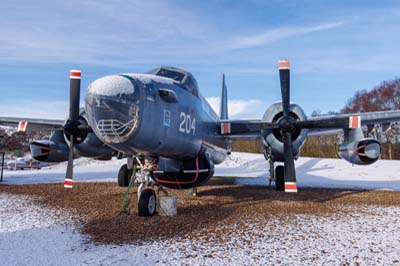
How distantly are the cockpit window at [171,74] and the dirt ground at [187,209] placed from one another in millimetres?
3754

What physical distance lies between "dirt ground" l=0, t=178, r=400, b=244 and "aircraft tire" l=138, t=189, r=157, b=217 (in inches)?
7.5

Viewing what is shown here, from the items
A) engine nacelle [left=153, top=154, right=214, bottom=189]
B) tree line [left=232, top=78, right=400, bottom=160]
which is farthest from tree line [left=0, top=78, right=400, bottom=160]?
engine nacelle [left=153, top=154, right=214, bottom=189]

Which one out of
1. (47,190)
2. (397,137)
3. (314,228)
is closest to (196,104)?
(314,228)

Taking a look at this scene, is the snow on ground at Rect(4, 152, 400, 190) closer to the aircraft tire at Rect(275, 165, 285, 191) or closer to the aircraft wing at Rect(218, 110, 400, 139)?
the aircraft tire at Rect(275, 165, 285, 191)

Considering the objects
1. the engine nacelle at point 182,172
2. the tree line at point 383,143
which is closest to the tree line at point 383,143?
the tree line at point 383,143

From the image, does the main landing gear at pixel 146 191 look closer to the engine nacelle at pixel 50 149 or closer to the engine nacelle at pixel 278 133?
the engine nacelle at pixel 278 133

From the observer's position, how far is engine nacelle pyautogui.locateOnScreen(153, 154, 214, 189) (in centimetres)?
985

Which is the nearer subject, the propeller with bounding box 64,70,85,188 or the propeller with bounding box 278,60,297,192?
the propeller with bounding box 278,60,297,192

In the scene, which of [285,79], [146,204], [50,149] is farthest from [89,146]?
[285,79]

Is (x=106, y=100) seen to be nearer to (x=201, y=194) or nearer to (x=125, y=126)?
(x=125, y=126)

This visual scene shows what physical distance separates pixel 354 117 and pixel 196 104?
501 cm

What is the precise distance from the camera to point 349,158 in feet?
38.0

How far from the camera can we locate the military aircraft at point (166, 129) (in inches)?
266

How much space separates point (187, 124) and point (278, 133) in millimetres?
4450
